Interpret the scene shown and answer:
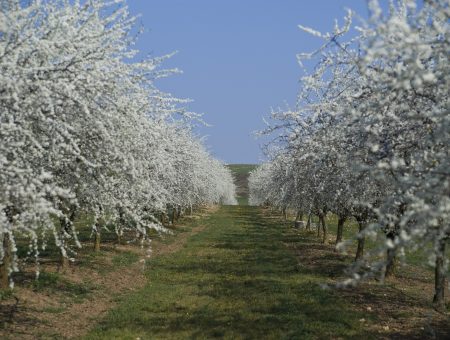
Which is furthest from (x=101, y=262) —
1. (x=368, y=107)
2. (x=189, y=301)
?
→ (x=368, y=107)

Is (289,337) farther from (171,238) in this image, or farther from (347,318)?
(171,238)

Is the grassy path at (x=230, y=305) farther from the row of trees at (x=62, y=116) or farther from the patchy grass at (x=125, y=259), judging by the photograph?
the row of trees at (x=62, y=116)

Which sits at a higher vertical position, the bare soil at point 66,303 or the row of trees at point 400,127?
the row of trees at point 400,127

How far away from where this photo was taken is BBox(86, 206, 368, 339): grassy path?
1379 centimetres

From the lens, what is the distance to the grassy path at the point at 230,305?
13789mm

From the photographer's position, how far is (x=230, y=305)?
1662cm

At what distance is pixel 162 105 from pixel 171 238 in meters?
25.3

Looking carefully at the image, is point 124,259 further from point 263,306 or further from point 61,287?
point 263,306

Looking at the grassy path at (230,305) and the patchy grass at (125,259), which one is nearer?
the grassy path at (230,305)

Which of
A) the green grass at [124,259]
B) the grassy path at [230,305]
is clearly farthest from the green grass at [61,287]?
the green grass at [124,259]

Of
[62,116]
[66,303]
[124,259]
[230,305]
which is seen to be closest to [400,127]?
[62,116]

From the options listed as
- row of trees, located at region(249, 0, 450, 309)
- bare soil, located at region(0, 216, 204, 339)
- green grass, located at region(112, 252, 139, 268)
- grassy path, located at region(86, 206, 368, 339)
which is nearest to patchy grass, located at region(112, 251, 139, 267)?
A: green grass, located at region(112, 252, 139, 268)

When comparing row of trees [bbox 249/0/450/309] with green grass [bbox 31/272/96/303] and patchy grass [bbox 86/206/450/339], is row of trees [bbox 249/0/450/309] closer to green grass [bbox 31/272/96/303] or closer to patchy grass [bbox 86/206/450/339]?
patchy grass [bbox 86/206/450/339]

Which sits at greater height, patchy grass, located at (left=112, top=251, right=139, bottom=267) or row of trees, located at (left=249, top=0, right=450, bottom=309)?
row of trees, located at (left=249, top=0, right=450, bottom=309)
